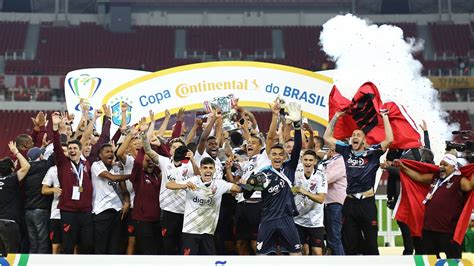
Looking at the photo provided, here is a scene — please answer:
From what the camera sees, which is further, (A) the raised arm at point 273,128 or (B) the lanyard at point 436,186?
(A) the raised arm at point 273,128

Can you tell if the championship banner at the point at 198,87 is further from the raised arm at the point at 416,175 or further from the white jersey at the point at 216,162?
the raised arm at the point at 416,175

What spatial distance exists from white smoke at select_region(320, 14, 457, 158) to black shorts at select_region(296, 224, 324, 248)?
2834 mm

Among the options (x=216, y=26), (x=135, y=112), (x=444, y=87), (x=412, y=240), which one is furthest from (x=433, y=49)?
(x=412, y=240)

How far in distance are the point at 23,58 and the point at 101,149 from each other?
29.7 metres

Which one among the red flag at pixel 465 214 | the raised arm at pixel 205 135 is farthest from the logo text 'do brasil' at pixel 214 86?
the red flag at pixel 465 214

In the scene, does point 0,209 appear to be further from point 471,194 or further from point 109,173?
point 471,194

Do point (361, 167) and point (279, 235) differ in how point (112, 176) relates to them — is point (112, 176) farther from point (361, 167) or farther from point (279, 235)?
point (361, 167)

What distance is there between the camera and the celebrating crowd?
1041 cm

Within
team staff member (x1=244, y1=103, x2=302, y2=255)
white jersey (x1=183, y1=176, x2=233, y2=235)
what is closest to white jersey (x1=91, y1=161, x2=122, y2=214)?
white jersey (x1=183, y1=176, x2=233, y2=235)

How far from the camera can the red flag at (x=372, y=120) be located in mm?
11672

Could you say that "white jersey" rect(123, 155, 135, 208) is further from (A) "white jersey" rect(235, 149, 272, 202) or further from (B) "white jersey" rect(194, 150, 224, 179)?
(A) "white jersey" rect(235, 149, 272, 202)

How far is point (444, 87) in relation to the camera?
35.9 m

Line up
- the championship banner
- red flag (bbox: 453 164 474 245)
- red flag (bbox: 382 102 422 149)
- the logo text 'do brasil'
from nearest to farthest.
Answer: red flag (bbox: 453 164 474 245)
red flag (bbox: 382 102 422 149)
the championship banner
the logo text 'do brasil'

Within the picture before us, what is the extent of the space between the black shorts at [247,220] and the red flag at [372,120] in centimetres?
182
